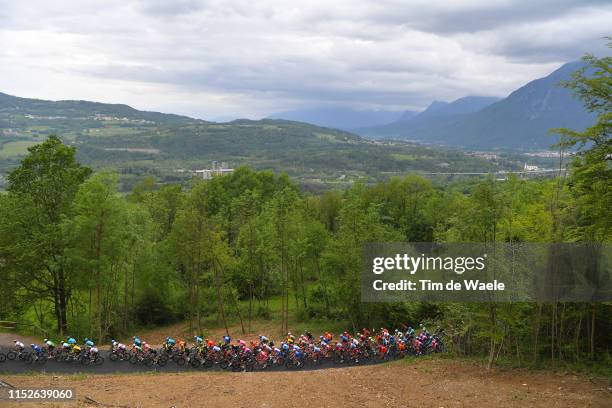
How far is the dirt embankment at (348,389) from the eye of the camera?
15.3m

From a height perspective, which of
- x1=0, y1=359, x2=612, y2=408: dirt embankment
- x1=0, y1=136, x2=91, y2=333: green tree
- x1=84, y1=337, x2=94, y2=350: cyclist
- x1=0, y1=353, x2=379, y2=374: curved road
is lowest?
x1=0, y1=353, x2=379, y2=374: curved road

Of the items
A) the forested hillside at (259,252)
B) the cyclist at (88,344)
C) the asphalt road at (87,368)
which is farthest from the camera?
the cyclist at (88,344)

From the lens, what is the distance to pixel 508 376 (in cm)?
1778

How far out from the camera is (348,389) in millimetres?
17141

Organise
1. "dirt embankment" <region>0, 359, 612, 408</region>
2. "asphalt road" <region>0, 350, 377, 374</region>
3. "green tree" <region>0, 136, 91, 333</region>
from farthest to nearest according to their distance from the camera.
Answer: "green tree" <region>0, 136, 91, 333</region> < "asphalt road" <region>0, 350, 377, 374</region> < "dirt embankment" <region>0, 359, 612, 408</region>

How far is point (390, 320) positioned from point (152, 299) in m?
17.7

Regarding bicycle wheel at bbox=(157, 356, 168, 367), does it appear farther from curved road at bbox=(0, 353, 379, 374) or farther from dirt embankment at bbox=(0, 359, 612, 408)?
dirt embankment at bbox=(0, 359, 612, 408)

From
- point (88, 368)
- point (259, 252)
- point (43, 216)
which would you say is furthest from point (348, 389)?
point (43, 216)

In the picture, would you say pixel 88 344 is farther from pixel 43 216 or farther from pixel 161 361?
pixel 43 216

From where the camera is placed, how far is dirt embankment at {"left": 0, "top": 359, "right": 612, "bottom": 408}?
15344 millimetres

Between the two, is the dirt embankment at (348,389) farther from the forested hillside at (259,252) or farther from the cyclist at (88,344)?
the cyclist at (88,344)

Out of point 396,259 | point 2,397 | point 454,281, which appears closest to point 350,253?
point 396,259

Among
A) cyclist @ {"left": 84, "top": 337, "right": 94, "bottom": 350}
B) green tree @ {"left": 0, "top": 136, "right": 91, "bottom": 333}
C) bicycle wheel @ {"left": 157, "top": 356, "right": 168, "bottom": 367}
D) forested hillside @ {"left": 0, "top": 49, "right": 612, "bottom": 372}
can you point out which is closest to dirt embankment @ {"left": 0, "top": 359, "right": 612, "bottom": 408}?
forested hillside @ {"left": 0, "top": 49, "right": 612, "bottom": 372}

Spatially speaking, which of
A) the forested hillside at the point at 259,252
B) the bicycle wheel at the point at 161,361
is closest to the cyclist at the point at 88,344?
the bicycle wheel at the point at 161,361
